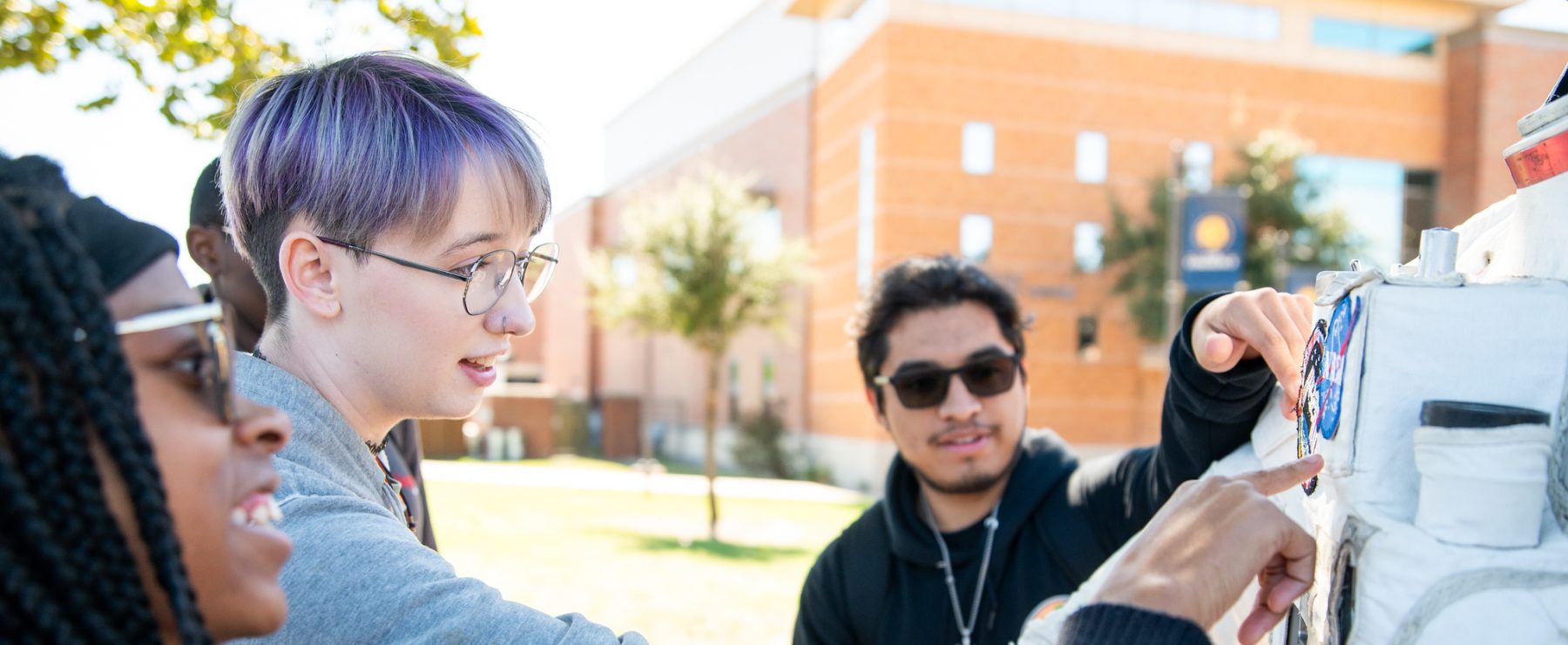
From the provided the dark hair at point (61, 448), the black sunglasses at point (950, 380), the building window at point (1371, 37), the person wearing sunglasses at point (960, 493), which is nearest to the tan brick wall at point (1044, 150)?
the building window at point (1371, 37)

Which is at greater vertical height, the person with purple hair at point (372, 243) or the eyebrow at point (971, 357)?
the person with purple hair at point (372, 243)

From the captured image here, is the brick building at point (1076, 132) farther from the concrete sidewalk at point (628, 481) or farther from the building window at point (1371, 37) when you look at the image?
the concrete sidewalk at point (628, 481)

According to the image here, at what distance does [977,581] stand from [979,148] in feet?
72.8

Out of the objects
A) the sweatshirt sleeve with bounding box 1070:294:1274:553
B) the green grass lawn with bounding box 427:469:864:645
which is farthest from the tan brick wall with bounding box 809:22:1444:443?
the sweatshirt sleeve with bounding box 1070:294:1274:553

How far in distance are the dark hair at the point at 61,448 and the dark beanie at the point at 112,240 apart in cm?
4

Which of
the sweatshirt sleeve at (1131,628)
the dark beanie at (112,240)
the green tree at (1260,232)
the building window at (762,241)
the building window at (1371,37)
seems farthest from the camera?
the building window at (1371,37)

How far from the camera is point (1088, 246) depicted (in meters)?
24.6

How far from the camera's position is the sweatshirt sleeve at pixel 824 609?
280cm

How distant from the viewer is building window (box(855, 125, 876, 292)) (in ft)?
77.9

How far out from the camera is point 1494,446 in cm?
101

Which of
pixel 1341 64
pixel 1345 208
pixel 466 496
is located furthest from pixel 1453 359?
pixel 1341 64

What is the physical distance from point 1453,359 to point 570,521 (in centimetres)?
1528

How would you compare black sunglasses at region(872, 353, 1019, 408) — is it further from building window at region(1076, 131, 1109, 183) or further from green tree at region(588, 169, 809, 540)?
building window at region(1076, 131, 1109, 183)

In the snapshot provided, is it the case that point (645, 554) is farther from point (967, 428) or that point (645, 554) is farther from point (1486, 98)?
point (1486, 98)
